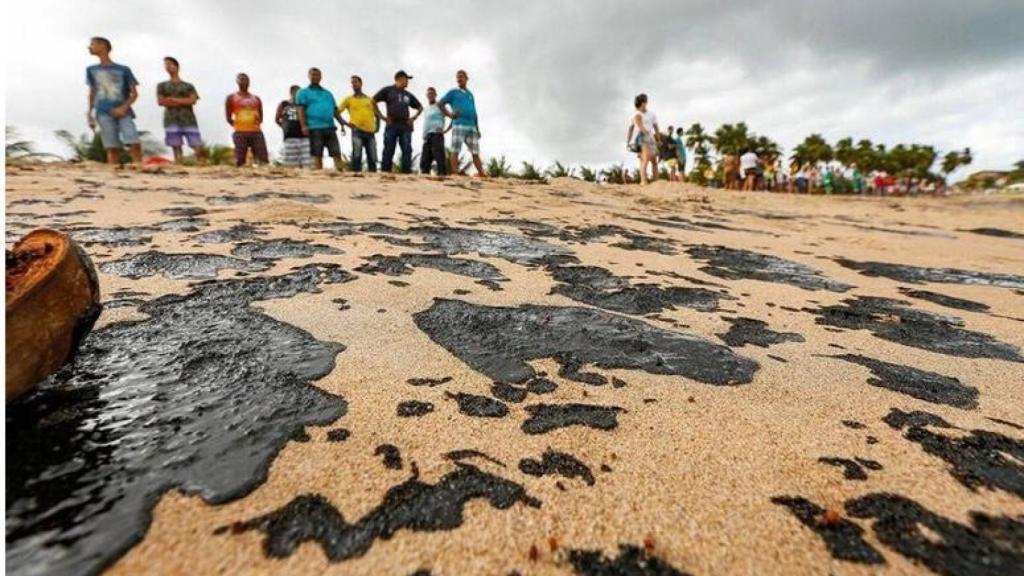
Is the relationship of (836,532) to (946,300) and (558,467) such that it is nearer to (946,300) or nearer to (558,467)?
(558,467)

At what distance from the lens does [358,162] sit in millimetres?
7551

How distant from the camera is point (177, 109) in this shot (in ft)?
21.7

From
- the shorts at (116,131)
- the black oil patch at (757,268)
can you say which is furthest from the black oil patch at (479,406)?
the shorts at (116,131)

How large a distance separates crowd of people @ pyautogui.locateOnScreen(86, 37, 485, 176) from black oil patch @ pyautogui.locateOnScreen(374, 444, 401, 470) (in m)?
6.56

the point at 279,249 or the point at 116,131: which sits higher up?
the point at 116,131

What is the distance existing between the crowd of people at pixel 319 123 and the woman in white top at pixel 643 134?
2.35 m

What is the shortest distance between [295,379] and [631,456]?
81 centimetres

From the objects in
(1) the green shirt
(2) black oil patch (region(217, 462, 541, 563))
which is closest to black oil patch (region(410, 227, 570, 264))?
(2) black oil patch (region(217, 462, 541, 563))

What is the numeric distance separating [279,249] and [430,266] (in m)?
0.77

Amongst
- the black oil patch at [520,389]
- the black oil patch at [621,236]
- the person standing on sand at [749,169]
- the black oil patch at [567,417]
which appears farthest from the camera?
the person standing on sand at [749,169]

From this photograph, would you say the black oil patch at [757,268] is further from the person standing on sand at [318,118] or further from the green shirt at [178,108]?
the green shirt at [178,108]

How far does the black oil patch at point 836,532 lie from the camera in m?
0.86

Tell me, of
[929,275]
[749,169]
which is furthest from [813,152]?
[929,275]

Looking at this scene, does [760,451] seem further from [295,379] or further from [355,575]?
[295,379]
